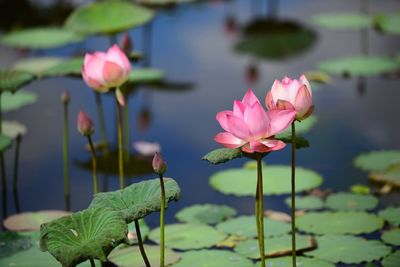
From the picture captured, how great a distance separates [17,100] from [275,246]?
1.98 metres

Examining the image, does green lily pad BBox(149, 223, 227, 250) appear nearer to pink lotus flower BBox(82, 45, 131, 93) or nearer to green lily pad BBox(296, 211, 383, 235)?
green lily pad BBox(296, 211, 383, 235)

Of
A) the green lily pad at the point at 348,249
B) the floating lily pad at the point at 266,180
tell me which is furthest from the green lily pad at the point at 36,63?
the green lily pad at the point at 348,249

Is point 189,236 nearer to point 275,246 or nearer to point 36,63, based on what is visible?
point 275,246

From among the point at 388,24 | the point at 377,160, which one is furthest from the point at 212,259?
the point at 388,24

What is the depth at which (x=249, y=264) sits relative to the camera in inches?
93.7

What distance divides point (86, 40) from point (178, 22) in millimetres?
722

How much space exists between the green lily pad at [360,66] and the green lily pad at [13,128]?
66.3 inches

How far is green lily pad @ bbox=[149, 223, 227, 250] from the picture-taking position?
99.9 inches

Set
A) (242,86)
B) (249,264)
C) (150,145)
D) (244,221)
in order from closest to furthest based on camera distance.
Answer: (249,264) < (244,221) < (150,145) < (242,86)

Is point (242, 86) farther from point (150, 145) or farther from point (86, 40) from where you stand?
point (86, 40)

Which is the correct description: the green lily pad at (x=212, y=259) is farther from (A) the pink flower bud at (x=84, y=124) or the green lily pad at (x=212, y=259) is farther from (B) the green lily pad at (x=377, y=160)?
(B) the green lily pad at (x=377, y=160)

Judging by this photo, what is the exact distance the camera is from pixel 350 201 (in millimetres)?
2854

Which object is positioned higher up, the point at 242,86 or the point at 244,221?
the point at 242,86

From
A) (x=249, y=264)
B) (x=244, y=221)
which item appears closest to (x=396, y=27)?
(x=244, y=221)
